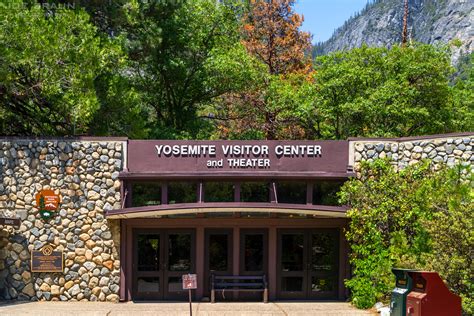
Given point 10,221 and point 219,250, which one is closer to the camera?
point 10,221

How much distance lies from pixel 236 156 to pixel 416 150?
17.2ft

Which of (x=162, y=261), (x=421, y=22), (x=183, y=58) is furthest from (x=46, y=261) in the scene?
(x=421, y=22)

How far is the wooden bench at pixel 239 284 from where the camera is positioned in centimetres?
1758

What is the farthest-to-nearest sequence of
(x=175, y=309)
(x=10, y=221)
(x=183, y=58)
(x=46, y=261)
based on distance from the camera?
1. (x=183, y=58)
2. (x=46, y=261)
3. (x=10, y=221)
4. (x=175, y=309)

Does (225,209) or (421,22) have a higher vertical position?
(421,22)

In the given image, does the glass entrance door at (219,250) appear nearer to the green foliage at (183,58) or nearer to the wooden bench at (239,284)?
the wooden bench at (239,284)

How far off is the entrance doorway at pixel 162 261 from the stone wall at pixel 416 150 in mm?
5566

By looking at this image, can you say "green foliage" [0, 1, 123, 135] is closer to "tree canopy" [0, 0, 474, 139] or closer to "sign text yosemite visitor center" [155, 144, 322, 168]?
"tree canopy" [0, 0, 474, 139]

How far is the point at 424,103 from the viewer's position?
27453 millimetres

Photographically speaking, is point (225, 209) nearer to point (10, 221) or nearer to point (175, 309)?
point (175, 309)

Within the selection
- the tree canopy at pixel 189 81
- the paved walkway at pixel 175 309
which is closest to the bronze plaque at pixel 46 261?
the paved walkway at pixel 175 309

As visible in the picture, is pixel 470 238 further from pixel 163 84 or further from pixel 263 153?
pixel 163 84

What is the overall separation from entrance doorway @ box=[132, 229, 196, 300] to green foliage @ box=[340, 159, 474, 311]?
4.80m

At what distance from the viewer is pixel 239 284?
1764 centimetres
